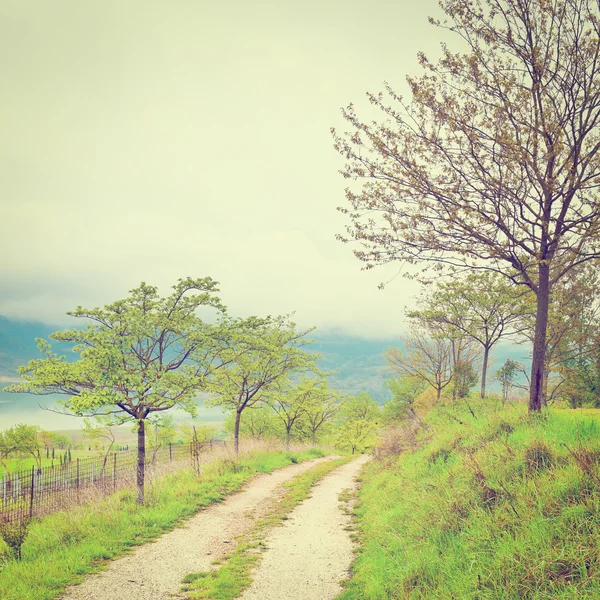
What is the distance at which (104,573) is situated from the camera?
7453 millimetres

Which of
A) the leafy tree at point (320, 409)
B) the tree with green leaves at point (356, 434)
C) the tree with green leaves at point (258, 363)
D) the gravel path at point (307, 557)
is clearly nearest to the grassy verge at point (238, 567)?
the gravel path at point (307, 557)

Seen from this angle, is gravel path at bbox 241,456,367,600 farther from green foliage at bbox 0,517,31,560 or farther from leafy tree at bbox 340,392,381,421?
leafy tree at bbox 340,392,381,421

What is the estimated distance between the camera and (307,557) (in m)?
8.63

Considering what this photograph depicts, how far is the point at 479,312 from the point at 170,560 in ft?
70.7

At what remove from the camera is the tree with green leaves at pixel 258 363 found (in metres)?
20.0

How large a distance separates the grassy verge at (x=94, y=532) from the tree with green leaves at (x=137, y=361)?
1.28 meters

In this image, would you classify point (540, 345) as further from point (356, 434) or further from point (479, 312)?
point (356, 434)

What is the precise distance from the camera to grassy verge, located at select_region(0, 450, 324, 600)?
691 centimetres

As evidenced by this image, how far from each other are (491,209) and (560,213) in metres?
1.62

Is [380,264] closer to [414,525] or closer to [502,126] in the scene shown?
[502,126]

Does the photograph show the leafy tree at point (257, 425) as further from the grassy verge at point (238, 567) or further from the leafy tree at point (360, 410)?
the grassy verge at point (238, 567)

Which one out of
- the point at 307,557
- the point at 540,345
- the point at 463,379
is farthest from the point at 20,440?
the point at 540,345

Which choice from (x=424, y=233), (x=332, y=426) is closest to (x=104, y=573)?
→ (x=424, y=233)

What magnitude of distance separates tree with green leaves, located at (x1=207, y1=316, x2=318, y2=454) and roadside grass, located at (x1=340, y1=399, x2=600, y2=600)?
11442 mm
